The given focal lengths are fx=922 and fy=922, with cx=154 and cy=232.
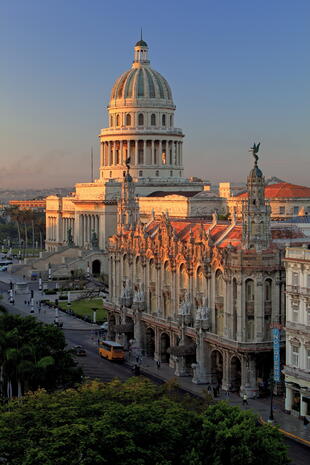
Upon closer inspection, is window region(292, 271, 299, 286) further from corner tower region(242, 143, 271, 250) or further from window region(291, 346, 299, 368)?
corner tower region(242, 143, 271, 250)

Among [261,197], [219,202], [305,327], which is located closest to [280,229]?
[261,197]

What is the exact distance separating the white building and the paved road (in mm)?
7401

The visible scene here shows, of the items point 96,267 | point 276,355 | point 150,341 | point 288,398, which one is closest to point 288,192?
point 96,267

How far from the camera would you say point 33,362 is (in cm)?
7700

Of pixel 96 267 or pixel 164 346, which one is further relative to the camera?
pixel 96 267

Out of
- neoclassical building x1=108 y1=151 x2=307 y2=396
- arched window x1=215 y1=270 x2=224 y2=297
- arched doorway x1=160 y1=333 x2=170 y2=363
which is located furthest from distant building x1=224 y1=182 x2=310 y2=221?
arched window x1=215 y1=270 x2=224 y2=297

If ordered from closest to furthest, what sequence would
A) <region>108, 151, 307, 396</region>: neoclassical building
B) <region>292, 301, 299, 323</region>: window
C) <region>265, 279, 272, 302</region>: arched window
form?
<region>292, 301, 299, 323</region>: window → <region>108, 151, 307, 396</region>: neoclassical building → <region>265, 279, 272, 302</region>: arched window

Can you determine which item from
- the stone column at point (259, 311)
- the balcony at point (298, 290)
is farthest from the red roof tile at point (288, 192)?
the balcony at point (298, 290)

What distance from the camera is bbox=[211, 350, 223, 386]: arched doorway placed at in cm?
8935

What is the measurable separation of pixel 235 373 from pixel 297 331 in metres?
11.5

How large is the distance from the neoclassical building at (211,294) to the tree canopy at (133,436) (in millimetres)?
27418

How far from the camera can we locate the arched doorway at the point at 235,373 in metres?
85.9

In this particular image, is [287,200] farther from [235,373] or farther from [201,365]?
[235,373]

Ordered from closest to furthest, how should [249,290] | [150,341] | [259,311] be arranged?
[259,311] < [249,290] < [150,341]
